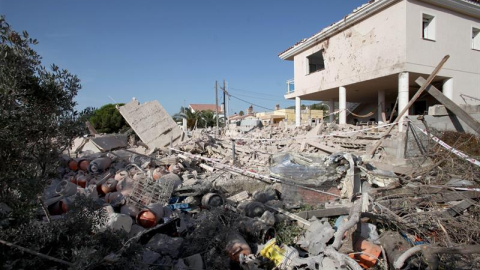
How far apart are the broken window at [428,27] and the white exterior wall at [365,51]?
4.73 ft

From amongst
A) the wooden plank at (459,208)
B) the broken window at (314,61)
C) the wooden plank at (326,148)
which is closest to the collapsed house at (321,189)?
the wooden plank at (459,208)

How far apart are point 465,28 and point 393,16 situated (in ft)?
13.0

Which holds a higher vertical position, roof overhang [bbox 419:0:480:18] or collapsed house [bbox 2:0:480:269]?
roof overhang [bbox 419:0:480:18]

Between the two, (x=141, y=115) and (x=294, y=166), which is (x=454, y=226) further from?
(x=141, y=115)

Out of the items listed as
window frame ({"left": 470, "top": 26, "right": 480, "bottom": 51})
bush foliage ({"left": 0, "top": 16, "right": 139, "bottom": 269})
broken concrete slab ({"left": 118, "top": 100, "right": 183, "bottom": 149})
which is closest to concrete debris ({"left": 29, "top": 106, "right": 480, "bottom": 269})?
bush foliage ({"left": 0, "top": 16, "right": 139, "bottom": 269})

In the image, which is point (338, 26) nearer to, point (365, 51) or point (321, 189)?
point (365, 51)

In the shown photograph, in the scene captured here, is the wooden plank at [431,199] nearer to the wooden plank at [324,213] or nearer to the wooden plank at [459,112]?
the wooden plank at [324,213]

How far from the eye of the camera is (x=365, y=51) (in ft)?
38.7

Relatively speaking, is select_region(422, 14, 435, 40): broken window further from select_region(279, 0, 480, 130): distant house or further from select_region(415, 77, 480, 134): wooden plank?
select_region(415, 77, 480, 134): wooden plank

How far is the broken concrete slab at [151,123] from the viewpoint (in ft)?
37.9

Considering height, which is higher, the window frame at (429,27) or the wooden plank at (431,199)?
the window frame at (429,27)

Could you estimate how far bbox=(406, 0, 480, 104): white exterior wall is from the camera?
10.3 meters

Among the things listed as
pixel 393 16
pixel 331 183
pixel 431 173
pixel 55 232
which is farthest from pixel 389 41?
pixel 55 232

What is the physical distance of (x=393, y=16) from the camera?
10.5 meters
